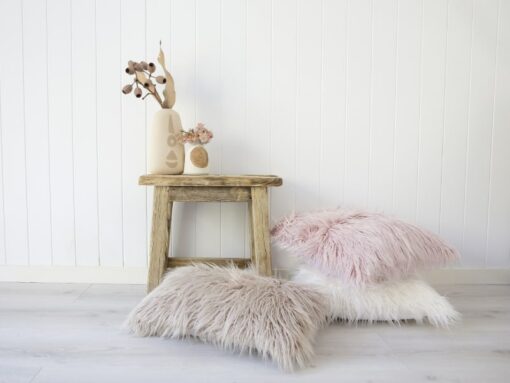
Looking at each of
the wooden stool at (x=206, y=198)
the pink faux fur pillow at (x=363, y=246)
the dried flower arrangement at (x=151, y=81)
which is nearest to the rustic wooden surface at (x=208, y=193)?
the wooden stool at (x=206, y=198)

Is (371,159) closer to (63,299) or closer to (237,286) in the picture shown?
(237,286)

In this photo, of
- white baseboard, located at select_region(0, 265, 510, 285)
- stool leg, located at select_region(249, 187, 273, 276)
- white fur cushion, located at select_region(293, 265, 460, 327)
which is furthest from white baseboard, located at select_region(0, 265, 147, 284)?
white fur cushion, located at select_region(293, 265, 460, 327)

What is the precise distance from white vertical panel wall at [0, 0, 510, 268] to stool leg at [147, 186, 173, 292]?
266 mm

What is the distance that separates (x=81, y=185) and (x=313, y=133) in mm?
1086

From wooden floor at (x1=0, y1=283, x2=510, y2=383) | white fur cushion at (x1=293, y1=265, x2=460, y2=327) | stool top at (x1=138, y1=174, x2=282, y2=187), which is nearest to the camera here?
wooden floor at (x1=0, y1=283, x2=510, y2=383)

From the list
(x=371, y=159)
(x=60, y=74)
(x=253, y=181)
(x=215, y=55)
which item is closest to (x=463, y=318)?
(x=371, y=159)

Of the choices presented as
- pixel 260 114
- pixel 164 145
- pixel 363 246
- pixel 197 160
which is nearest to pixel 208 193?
pixel 197 160

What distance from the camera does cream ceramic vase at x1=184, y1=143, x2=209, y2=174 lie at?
5.09ft

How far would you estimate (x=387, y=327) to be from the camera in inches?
49.1

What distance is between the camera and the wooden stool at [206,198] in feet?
4.73

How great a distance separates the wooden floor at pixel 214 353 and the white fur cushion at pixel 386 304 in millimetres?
39

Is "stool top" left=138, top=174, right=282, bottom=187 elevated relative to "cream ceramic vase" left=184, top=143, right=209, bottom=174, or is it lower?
lower

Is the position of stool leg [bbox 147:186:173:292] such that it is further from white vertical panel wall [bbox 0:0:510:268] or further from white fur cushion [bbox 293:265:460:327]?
white fur cushion [bbox 293:265:460:327]

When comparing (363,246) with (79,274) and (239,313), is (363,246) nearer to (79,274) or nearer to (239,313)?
(239,313)
